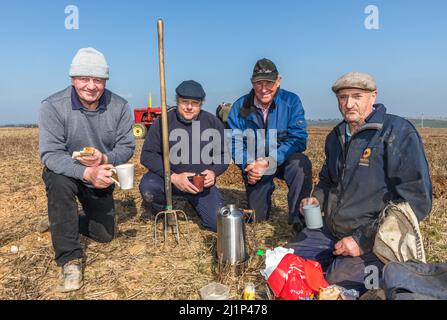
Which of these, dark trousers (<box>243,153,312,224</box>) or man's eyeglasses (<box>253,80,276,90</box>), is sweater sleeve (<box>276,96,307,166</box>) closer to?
dark trousers (<box>243,153,312,224</box>)

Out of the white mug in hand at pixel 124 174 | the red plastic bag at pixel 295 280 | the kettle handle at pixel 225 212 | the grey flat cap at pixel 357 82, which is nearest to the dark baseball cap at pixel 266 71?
the grey flat cap at pixel 357 82

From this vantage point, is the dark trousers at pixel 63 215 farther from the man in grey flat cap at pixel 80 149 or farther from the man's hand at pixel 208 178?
the man's hand at pixel 208 178

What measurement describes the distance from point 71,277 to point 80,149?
4.54ft

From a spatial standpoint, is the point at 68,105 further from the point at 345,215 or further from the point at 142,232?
the point at 345,215

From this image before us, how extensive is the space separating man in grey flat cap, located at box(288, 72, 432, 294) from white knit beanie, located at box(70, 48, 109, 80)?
2287 millimetres

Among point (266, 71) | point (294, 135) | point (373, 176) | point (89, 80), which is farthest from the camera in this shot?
point (294, 135)

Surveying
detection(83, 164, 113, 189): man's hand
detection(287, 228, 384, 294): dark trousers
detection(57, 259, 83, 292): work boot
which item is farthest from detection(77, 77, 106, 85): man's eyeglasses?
detection(287, 228, 384, 294): dark trousers

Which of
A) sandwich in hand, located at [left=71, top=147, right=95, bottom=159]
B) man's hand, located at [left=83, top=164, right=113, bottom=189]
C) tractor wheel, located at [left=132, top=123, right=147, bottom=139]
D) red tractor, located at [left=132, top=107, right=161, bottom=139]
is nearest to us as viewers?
man's hand, located at [left=83, top=164, right=113, bottom=189]

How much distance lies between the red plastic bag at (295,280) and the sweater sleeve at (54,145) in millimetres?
2108

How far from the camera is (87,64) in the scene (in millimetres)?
3527

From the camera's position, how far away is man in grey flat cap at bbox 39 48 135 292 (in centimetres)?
344

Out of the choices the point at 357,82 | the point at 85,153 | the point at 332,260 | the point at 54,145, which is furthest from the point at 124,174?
the point at 357,82

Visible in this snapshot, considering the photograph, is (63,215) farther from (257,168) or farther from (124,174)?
(257,168)
